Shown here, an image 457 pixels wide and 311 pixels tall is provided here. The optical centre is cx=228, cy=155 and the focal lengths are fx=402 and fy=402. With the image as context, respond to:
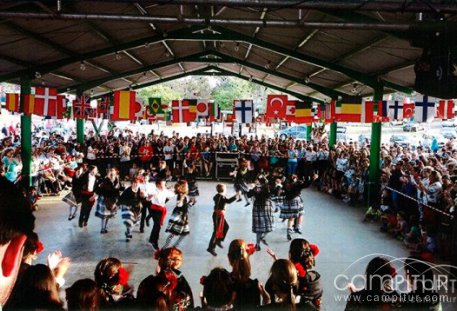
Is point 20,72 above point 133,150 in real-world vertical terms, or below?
above

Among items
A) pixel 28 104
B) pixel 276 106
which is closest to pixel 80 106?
pixel 28 104

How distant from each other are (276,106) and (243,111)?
46.4 inches

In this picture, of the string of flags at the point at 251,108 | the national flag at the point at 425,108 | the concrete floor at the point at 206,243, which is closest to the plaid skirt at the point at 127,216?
the concrete floor at the point at 206,243

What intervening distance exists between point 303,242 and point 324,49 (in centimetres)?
860

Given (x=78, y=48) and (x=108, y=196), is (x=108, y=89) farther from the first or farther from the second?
(x=108, y=196)

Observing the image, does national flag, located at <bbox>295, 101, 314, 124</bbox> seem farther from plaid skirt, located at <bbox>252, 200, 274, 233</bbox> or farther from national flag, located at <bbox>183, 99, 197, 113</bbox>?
plaid skirt, located at <bbox>252, 200, 274, 233</bbox>

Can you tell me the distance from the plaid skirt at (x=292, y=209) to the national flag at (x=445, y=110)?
19.4 ft

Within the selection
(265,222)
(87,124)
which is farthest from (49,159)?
(87,124)

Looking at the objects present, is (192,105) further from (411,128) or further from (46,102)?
(411,128)

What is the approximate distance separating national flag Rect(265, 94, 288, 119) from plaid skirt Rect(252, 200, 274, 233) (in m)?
6.29

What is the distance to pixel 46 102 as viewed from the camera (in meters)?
11.4

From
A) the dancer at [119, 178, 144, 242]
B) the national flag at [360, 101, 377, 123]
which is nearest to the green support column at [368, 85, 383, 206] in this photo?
the national flag at [360, 101, 377, 123]

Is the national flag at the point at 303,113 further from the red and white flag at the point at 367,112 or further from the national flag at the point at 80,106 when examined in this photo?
the national flag at the point at 80,106

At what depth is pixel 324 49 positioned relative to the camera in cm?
1160
